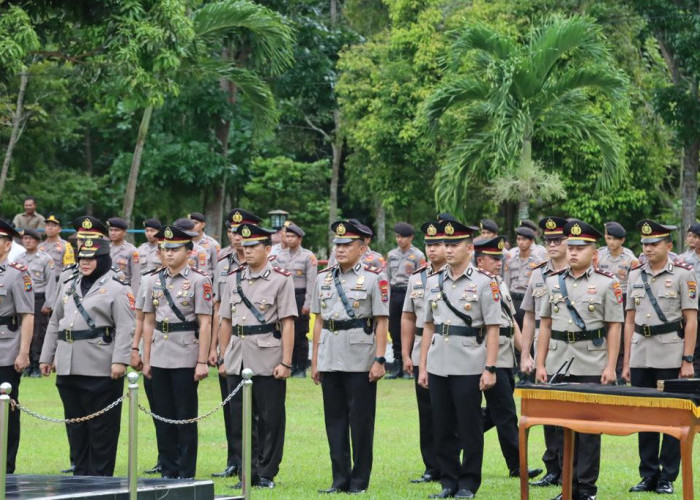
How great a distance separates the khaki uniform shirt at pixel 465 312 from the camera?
10438mm

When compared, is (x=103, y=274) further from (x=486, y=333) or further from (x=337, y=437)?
(x=486, y=333)

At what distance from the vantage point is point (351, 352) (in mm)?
11047

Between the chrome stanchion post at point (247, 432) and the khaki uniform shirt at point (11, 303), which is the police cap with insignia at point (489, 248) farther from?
the khaki uniform shirt at point (11, 303)

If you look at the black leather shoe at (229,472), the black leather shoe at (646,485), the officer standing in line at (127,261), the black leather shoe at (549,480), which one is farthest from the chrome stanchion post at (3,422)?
the officer standing in line at (127,261)

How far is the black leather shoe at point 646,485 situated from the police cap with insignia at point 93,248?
4900 mm

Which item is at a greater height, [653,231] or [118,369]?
[653,231]

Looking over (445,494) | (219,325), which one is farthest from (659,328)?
(219,325)

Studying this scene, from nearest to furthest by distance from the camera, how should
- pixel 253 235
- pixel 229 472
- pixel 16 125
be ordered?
1. pixel 253 235
2. pixel 229 472
3. pixel 16 125

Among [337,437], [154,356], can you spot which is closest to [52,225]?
[154,356]

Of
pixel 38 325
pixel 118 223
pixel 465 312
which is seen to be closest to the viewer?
pixel 465 312

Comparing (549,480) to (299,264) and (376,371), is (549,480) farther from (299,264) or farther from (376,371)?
(299,264)

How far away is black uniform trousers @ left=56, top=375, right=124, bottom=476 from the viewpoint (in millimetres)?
10961

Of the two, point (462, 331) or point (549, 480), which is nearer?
point (462, 331)

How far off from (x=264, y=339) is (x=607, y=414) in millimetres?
3478
